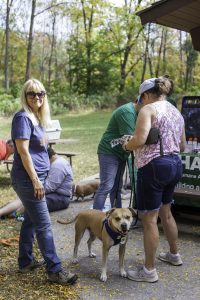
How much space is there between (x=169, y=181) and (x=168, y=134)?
40cm

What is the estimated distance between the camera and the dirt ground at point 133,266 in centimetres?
360

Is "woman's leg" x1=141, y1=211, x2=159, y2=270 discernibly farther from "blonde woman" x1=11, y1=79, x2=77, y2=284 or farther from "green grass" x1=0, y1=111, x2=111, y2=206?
"green grass" x1=0, y1=111, x2=111, y2=206

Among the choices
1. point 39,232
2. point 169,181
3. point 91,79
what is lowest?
point 39,232

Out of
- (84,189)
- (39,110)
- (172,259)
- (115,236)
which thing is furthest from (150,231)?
(84,189)

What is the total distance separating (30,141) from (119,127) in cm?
145

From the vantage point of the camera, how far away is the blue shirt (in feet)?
11.6

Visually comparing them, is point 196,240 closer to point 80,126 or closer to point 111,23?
point 80,126

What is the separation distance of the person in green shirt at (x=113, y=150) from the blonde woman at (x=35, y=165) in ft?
4.04

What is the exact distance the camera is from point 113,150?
5027mm

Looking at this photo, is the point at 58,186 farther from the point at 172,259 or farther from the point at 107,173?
the point at 172,259

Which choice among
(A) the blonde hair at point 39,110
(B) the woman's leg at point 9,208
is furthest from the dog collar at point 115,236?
(B) the woman's leg at point 9,208

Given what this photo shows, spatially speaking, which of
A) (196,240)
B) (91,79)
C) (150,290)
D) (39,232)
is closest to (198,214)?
(196,240)

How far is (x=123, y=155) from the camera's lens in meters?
5.10

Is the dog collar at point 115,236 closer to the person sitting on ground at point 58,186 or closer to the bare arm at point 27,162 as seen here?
the bare arm at point 27,162
